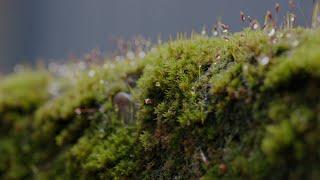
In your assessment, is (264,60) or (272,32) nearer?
(264,60)

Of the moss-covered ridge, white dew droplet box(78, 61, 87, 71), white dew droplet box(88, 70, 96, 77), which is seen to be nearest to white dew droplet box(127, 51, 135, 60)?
the moss-covered ridge

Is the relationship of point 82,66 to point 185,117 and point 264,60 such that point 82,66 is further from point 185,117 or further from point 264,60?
point 264,60

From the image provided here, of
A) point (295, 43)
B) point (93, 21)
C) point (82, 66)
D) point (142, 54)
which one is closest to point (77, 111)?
point (142, 54)

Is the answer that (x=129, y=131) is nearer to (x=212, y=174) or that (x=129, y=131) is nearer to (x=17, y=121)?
(x=212, y=174)

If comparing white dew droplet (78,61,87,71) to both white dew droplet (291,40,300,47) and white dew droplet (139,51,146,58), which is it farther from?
white dew droplet (291,40,300,47)

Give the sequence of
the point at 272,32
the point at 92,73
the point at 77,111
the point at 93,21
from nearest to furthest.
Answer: the point at 272,32, the point at 77,111, the point at 92,73, the point at 93,21

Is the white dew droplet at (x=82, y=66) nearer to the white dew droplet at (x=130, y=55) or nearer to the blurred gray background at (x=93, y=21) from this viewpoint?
the white dew droplet at (x=130, y=55)
